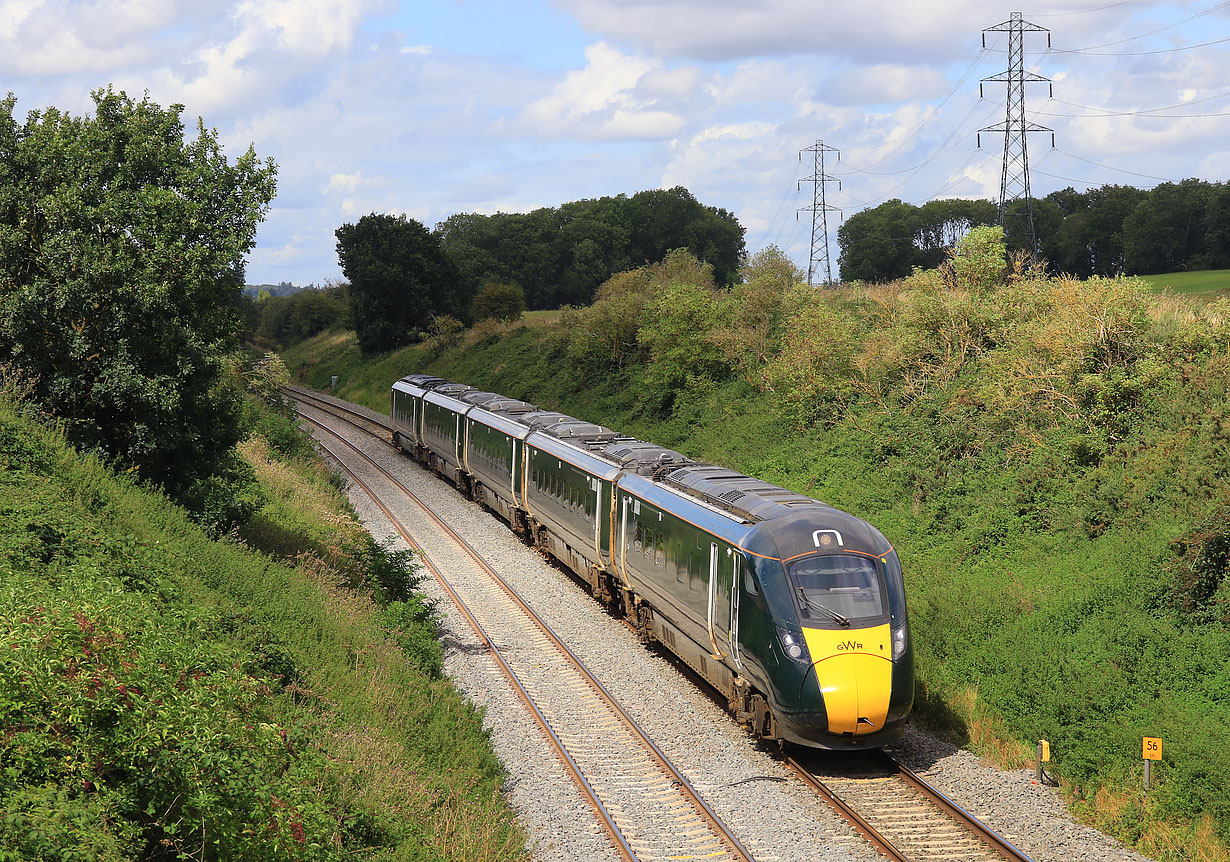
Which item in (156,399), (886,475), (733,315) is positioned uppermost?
(733,315)

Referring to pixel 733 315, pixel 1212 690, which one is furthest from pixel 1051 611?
pixel 733 315

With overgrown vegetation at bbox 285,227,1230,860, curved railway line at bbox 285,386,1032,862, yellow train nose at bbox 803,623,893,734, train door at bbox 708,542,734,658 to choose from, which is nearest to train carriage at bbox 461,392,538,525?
overgrown vegetation at bbox 285,227,1230,860

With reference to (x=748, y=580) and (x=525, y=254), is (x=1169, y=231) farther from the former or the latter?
(x=525, y=254)

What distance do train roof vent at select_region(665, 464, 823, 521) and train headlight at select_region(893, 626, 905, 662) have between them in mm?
2165

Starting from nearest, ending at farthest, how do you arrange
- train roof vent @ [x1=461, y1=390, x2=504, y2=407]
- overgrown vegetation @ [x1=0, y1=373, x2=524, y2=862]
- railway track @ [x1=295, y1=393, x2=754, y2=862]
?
overgrown vegetation @ [x1=0, y1=373, x2=524, y2=862], railway track @ [x1=295, y1=393, x2=754, y2=862], train roof vent @ [x1=461, y1=390, x2=504, y2=407]

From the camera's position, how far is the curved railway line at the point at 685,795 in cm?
1062

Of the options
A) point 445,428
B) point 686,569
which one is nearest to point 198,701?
point 686,569

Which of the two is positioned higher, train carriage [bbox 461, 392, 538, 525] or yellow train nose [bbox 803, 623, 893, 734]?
train carriage [bbox 461, 392, 538, 525]

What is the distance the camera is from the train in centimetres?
1215

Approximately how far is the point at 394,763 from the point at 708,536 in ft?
18.4

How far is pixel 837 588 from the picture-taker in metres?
12.7

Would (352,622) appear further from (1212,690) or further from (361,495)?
(361,495)

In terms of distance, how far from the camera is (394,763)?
10984 millimetres

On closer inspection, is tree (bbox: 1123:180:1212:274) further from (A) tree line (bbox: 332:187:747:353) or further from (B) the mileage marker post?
(B) the mileage marker post
